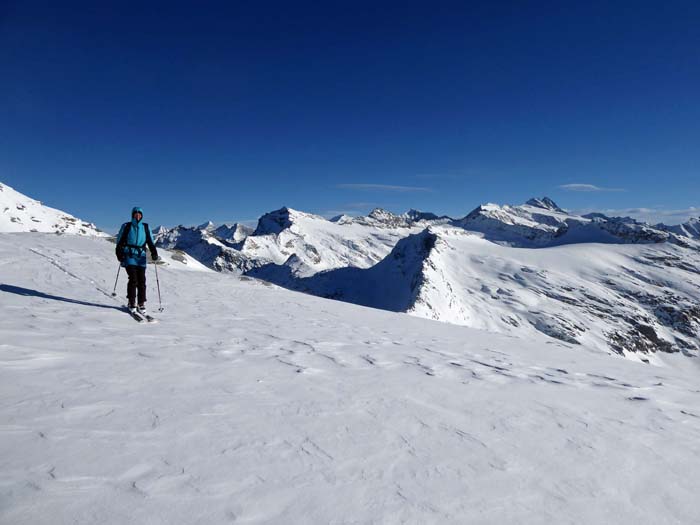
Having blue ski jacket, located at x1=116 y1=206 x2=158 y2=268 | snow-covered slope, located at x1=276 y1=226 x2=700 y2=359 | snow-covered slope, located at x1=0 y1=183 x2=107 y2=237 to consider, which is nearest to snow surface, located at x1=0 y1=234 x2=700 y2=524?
blue ski jacket, located at x1=116 y1=206 x2=158 y2=268

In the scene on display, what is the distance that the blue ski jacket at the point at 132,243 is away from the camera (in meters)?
11.1

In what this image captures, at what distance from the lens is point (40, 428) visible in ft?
13.2

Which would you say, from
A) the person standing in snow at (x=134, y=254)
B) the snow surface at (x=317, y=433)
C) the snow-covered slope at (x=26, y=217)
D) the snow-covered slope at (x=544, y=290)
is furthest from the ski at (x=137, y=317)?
the snow-covered slope at (x=26, y=217)

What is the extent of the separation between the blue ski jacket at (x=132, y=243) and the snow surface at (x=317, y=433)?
248cm

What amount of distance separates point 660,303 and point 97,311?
656ft

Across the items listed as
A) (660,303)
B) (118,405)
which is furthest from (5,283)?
(660,303)

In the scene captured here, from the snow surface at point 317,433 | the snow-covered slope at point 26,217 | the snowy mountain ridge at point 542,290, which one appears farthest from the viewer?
the snow-covered slope at point 26,217

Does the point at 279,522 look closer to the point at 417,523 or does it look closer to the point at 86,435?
the point at 417,523

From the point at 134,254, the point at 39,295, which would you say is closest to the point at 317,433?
the point at 134,254

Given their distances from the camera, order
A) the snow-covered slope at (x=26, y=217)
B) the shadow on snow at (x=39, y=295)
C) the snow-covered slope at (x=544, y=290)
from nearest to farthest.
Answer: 1. the shadow on snow at (x=39, y=295)
2. the snow-covered slope at (x=544, y=290)
3. the snow-covered slope at (x=26, y=217)

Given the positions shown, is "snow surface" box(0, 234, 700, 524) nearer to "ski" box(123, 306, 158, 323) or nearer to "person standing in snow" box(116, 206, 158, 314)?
"ski" box(123, 306, 158, 323)

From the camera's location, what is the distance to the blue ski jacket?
36.3 ft

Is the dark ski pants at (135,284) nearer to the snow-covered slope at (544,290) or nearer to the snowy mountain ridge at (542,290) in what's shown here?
the snow-covered slope at (544,290)

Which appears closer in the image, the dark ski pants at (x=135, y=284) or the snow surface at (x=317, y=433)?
the snow surface at (x=317, y=433)
